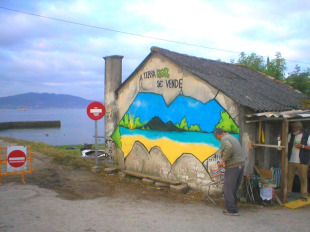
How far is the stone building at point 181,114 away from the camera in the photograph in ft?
26.2

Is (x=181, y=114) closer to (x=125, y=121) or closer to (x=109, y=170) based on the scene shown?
(x=125, y=121)

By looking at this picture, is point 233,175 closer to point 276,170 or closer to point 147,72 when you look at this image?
point 276,170

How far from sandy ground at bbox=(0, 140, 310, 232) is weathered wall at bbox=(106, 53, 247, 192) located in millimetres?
933

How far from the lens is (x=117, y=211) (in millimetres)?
6816

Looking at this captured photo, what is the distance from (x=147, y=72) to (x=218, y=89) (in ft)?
10.8

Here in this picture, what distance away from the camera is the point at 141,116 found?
10719 millimetres

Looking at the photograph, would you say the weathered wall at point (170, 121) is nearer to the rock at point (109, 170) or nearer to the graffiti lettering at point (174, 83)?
the graffiti lettering at point (174, 83)

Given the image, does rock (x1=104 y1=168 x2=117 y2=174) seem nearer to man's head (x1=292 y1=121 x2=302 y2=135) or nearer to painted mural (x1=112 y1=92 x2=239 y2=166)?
painted mural (x1=112 y1=92 x2=239 y2=166)

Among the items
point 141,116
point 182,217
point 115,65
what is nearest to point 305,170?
point 182,217

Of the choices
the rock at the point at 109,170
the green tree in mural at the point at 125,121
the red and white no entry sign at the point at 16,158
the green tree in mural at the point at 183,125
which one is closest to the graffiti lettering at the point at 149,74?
the green tree in mural at the point at 125,121

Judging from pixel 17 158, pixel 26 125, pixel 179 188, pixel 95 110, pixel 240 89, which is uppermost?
pixel 240 89

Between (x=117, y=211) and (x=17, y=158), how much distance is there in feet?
12.9

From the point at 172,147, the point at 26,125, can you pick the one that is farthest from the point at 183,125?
the point at 26,125

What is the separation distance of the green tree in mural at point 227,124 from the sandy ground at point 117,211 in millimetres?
1951
